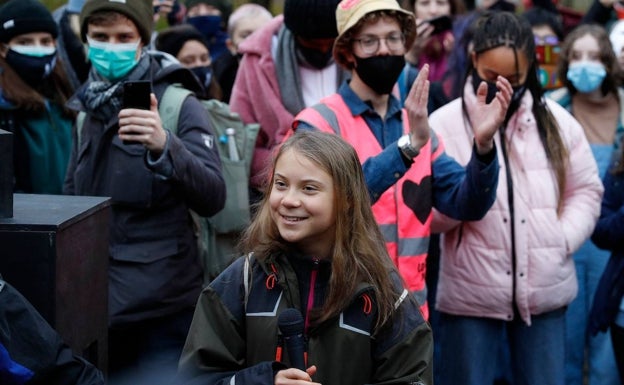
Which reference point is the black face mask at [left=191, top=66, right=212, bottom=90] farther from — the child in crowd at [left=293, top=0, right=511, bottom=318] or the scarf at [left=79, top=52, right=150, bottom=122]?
the child in crowd at [left=293, top=0, right=511, bottom=318]

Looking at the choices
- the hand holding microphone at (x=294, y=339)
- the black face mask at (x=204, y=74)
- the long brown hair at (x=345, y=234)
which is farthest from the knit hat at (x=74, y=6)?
the hand holding microphone at (x=294, y=339)

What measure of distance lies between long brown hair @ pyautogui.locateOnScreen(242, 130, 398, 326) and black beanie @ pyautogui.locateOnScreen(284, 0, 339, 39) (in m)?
1.90

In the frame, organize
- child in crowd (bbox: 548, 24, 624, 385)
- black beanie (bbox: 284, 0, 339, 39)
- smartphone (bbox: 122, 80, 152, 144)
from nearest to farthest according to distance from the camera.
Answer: smartphone (bbox: 122, 80, 152, 144) < black beanie (bbox: 284, 0, 339, 39) < child in crowd (bbox: 548, 24, 624, 385)

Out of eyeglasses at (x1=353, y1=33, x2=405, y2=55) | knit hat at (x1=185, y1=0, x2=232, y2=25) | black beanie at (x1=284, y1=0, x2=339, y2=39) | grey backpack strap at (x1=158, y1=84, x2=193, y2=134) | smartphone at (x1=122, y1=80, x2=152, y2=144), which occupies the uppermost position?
knit hat at (x1=185, y1=0, x2=232, y2=25)

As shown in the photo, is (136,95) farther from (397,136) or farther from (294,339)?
(294,339)

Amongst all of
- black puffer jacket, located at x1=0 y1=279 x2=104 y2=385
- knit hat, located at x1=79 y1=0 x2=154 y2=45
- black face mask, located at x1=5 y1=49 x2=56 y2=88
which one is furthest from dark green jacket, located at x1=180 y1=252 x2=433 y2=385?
black face mask, located at x1=5 y1=49 x2=56 y2=88

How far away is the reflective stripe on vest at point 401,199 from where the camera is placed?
4.29 meters

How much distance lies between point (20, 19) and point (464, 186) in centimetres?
273

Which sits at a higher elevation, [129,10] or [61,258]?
[129,10]

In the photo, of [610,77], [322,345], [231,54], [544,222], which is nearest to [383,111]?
[544,222]

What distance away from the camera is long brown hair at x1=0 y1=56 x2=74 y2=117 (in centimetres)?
561

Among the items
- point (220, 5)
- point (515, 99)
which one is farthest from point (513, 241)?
point (220, 5)

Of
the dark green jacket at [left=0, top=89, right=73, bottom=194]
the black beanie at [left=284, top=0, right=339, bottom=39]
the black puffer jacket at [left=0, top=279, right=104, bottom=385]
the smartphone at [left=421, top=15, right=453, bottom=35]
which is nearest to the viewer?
the black puffer jacket at [left=0, top=279, right=104, bottom=385]

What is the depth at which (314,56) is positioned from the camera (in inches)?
213
